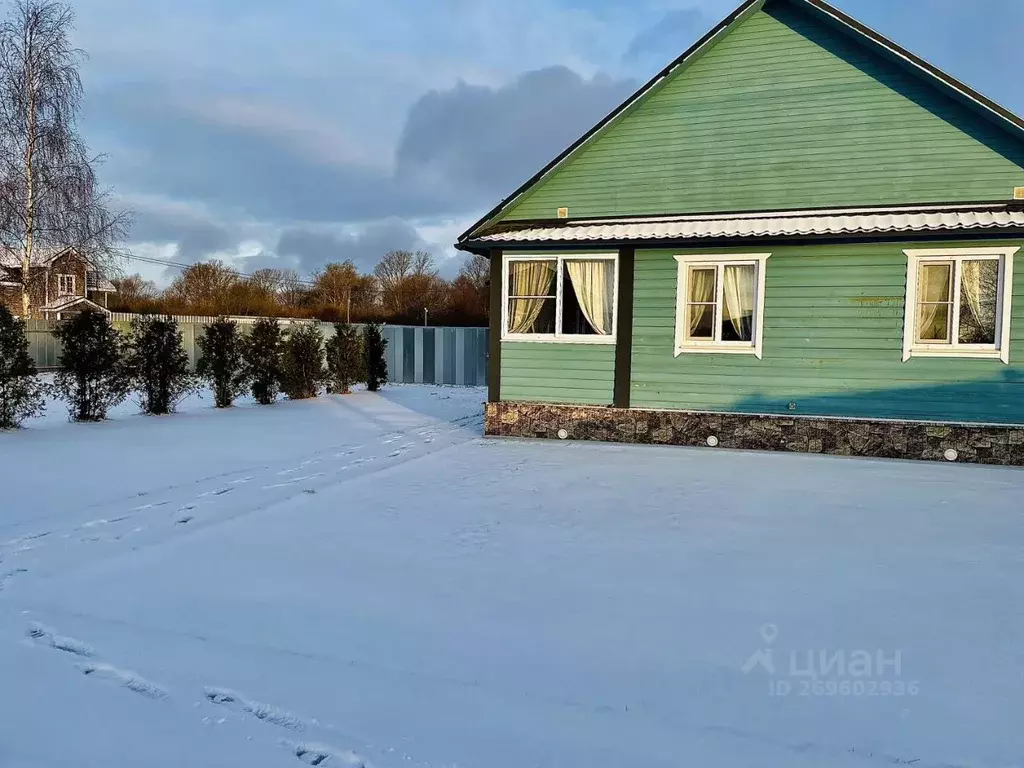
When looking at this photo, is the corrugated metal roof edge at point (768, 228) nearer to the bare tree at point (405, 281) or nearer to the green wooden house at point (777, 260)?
the green wooden house at point (777, 260)

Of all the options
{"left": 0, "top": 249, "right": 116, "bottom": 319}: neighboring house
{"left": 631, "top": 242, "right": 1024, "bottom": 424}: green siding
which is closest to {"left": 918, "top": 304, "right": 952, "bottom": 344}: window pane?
{"left": 631, "top": 242, "right": 1024, "bottom": 424}: green siding

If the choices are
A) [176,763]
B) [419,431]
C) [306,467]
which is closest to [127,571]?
[176,763]

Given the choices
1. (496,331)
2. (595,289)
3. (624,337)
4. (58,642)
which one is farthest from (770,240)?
(58,642)

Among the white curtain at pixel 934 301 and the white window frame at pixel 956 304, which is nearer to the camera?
the white window frame at pixel 956 304

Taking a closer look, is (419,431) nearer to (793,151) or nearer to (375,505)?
(375,505)

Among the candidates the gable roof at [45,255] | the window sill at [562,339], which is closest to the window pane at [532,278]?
the window sill at [562,339]

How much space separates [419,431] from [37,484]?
5.12 metres

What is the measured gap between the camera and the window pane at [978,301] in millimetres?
8172

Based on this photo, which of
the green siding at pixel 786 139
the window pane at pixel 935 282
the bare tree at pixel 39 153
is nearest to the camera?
the window pane at pixel 935 282

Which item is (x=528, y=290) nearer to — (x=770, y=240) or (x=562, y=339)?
(x=562, y=339)

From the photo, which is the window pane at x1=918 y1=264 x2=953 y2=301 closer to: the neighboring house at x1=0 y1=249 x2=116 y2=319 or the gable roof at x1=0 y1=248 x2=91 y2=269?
the neighboring house at x1=0 y1=249 x2=116 y2=319

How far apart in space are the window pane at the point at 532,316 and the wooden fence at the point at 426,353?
8.58 metres

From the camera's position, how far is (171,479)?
668cm

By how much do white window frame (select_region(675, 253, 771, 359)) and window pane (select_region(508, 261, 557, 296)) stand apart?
6.19 feet
